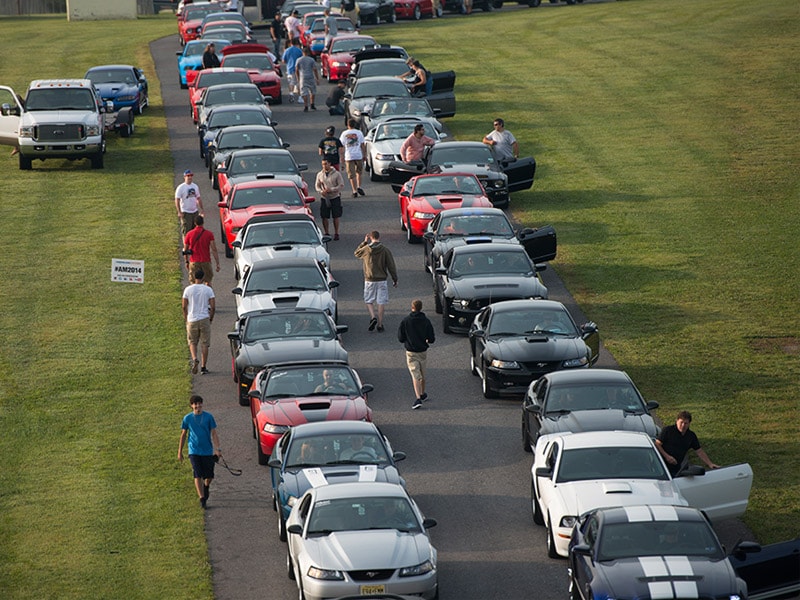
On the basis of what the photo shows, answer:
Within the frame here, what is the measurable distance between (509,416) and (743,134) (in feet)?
82.0

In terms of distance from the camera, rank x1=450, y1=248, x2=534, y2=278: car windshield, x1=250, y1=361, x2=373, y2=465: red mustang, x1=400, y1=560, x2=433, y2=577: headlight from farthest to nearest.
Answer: x1=450, y1=248, x2=534, y2=278: car windshield
x1=250, y1=361, x2=373, y2=465: red mustang
x1=400, y1=560, x2=433, y2=577: headlight

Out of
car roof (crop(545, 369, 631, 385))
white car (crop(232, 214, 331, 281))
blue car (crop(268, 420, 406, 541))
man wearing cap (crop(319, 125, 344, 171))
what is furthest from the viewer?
man wearing cap (crop(319, 125, 344, 171))

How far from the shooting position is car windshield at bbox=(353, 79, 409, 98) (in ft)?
139

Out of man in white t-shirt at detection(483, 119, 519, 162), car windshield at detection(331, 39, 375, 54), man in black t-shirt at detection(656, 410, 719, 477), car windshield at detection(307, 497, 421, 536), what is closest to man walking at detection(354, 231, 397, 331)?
man in black t-shirt at detection(656, 410, 719, 477)

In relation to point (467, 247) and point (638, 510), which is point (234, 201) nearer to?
point (467, 247)

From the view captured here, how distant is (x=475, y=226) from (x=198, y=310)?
7142 millimetres

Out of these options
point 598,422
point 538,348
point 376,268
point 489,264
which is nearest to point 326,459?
point 598,422

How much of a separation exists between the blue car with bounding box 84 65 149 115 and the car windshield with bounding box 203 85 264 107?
4.64 meters

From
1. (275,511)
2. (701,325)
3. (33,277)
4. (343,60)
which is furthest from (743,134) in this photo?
(275,511)

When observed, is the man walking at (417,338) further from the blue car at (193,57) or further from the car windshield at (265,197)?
the blue car at (193,57)

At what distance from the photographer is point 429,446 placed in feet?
71.3

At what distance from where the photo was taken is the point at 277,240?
2869cm

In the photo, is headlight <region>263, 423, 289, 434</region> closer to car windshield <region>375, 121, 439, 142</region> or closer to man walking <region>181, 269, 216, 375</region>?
man walking <region>181, 269, 216, 375</region>

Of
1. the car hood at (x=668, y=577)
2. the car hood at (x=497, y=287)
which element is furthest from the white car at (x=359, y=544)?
the car hood at (x=497, y=287)
